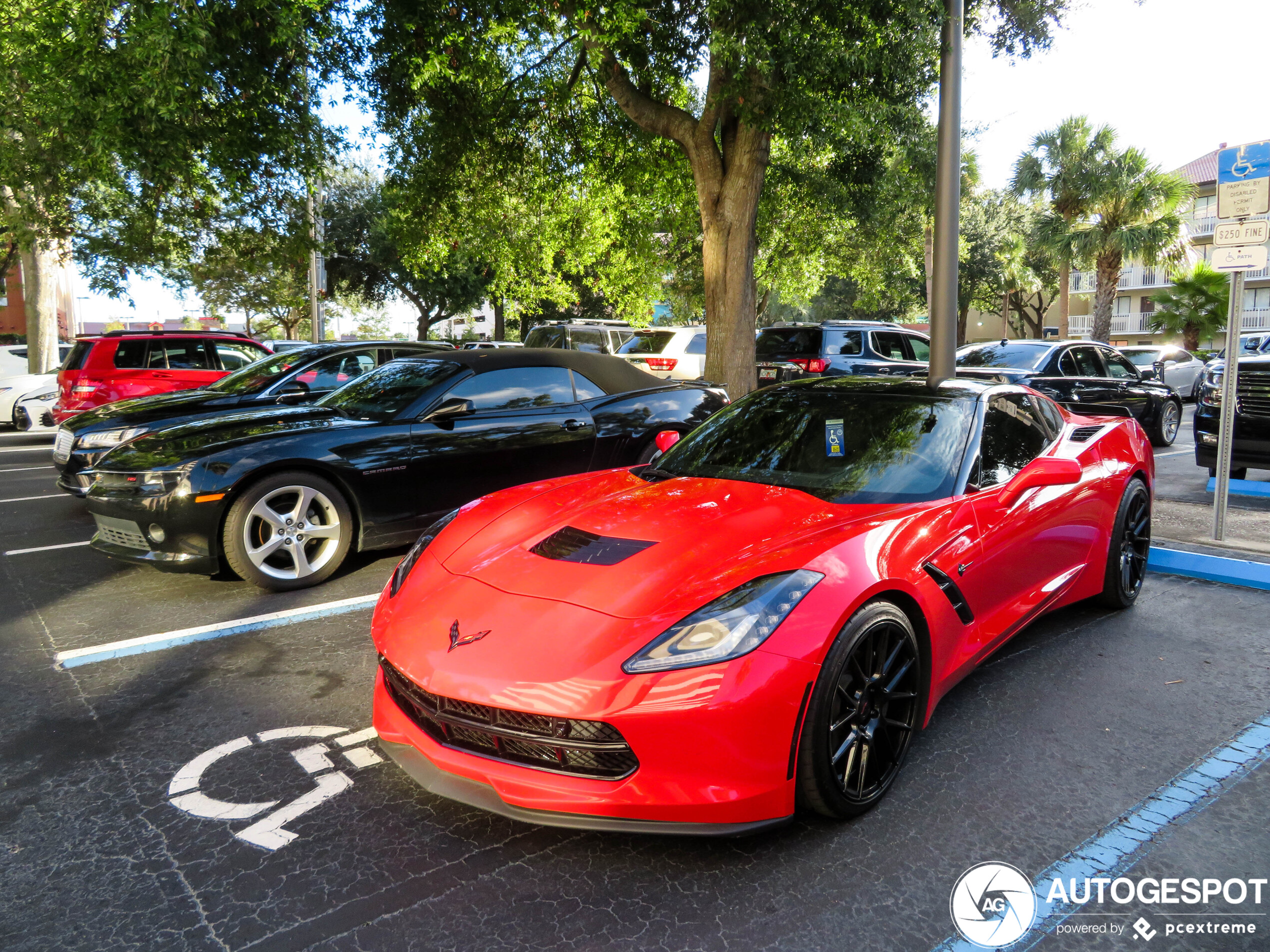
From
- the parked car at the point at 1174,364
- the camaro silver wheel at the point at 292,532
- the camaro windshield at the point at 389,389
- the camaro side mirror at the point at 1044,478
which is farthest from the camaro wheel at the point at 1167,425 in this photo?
the camaro silver wheel at the point at 292,532

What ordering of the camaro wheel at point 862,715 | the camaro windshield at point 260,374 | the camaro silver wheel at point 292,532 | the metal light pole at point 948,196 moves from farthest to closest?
the camaro windshield at point 260,374 < the metal light pole at point 948,196 < the camaro silver wheel at point 292,532 < the camaro wheel at point 862,715

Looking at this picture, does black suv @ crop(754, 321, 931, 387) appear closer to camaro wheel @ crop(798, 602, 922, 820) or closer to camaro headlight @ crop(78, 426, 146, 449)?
camaro headlight @ crop(78, 426, 146, 449)

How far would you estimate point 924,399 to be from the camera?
153 inches

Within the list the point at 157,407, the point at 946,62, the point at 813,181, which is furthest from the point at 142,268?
the point at 946,62

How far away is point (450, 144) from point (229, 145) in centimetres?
378

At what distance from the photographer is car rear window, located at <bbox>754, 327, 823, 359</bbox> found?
13.0 m

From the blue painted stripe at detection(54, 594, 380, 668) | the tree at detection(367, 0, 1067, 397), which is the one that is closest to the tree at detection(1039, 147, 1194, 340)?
the tree at detection(367, 0, 1067, 397)

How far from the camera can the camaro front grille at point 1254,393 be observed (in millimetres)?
7910

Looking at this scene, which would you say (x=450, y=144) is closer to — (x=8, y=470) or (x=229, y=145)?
(x=229, y=145)

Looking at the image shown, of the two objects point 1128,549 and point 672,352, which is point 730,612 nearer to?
point 1128,549

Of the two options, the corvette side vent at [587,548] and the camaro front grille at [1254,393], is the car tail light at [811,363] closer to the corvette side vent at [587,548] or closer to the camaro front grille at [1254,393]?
the camaro front grille at [1254,393]

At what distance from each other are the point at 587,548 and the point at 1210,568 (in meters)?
4.48

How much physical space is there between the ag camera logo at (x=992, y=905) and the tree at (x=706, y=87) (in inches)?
293

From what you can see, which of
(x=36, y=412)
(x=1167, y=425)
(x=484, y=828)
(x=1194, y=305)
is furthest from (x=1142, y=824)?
(x=1194, y=305)
